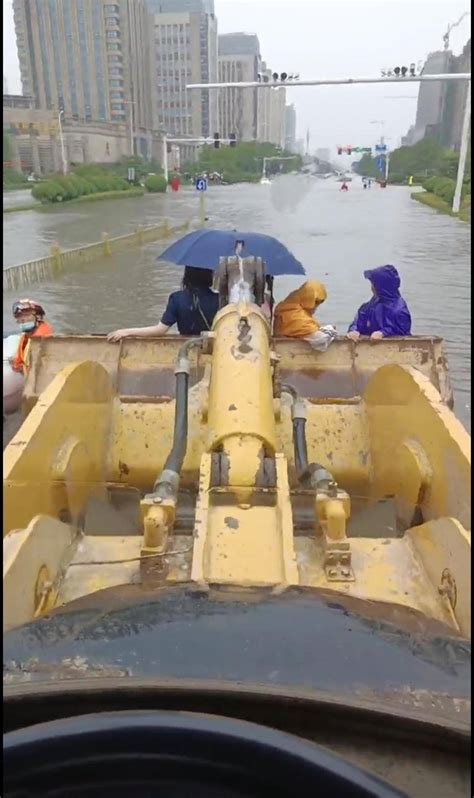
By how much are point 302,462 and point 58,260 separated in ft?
45.0

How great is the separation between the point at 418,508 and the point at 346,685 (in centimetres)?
231

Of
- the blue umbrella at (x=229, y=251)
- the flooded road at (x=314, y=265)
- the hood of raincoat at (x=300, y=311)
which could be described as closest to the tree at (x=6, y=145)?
the blue umbrella at (x=229, y=251)

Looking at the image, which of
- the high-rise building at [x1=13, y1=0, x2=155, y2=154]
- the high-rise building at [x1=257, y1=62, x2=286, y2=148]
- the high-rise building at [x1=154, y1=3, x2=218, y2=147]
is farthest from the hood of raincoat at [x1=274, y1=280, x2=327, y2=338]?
the high-rise building at [x1=257, y1=62, x2=286, y2=148]

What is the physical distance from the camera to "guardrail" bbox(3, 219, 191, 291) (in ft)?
45.6

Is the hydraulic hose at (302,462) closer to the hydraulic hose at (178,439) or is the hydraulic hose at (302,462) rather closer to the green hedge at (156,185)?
the hydraulic hose at (178,439)

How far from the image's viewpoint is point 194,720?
1077 mm

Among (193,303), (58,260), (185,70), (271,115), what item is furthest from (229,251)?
(271,115)

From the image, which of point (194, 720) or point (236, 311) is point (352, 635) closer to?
point (194, 720)

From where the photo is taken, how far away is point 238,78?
322ft

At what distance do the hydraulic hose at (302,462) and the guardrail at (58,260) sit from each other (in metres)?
8.02

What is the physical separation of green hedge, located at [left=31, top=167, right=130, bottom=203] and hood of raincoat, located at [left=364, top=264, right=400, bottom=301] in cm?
4113

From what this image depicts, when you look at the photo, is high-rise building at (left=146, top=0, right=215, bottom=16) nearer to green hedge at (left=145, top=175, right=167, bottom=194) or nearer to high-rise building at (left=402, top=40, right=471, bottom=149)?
high-rise building at (left=402, top=40, right=471, bottom=149)

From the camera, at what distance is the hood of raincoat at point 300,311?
15.7 feet

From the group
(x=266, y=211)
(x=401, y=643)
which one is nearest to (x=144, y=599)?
(x=401, y=643)
